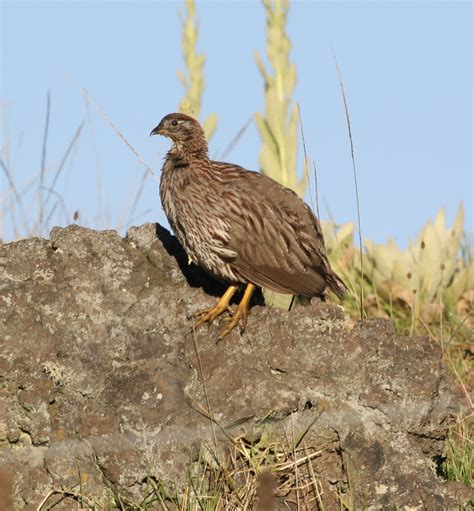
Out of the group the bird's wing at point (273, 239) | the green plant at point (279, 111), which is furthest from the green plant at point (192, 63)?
the bird's wing at point (273, 239)

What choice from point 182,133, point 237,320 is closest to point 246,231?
point 237,320

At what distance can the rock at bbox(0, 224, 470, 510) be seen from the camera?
16.3ft

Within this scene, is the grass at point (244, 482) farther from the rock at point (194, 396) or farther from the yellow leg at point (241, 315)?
the yellow leg at point (241, 315)

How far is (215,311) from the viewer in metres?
5.49

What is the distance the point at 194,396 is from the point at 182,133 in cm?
187

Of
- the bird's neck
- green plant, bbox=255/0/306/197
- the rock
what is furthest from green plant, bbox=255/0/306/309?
the rock

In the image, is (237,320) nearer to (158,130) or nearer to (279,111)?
(158,130)

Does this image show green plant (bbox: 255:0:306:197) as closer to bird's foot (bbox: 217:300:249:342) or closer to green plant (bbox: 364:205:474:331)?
green plant (bbox: 364:205:474:331)

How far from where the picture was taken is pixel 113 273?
→ 18.0 ft

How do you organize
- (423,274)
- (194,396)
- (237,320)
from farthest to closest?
(423,274), (237,320), (194,396)

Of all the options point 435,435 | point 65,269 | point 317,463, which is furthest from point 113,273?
point 435,435

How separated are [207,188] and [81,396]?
1448 millimetres

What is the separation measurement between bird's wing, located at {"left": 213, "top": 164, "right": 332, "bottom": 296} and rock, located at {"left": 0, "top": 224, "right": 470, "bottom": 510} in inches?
21.9

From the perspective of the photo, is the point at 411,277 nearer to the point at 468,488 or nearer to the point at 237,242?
the point at 237,242
